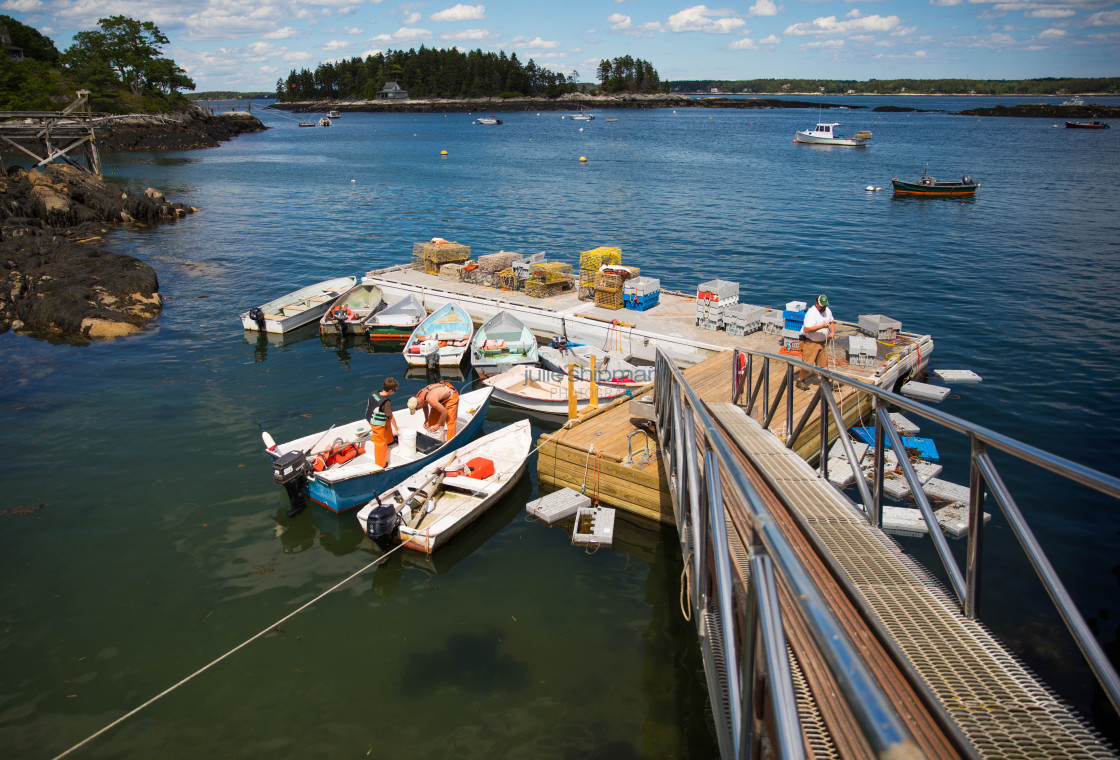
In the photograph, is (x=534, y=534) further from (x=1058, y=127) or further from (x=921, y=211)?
(x=1058, y=127)

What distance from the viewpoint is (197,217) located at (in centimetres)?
4656

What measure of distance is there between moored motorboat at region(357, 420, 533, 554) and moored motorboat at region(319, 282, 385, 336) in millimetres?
10637

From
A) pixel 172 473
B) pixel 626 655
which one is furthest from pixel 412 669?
pixel 172 473

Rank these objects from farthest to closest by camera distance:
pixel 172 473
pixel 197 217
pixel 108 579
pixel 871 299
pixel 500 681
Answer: pixel 197 217 < pixel 871 299 < pixel 172 473 < pixel 108 579 < pixel 500 681

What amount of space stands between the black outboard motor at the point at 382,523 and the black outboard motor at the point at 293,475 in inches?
80.5

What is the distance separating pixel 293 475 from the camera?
1255cm

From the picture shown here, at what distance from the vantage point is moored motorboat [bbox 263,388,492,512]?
12.6m

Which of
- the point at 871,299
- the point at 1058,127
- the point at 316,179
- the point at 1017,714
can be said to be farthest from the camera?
the point at 1058,127

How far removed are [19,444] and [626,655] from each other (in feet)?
51.8

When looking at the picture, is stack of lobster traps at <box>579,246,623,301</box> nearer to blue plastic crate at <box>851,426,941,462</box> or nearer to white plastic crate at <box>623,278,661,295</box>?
white plastic crate at <box>623,278,661,295</box>

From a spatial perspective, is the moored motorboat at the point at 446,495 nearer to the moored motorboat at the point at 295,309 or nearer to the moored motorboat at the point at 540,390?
the moored motorboat at the point at 540,390

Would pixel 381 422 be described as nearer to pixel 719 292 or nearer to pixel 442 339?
pixel 442 339

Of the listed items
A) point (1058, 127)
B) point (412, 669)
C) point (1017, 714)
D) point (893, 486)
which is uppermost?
point (1058, 127)

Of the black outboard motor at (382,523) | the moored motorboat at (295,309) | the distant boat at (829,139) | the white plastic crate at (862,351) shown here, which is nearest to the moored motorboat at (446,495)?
the black outboard motor at (382,523)
